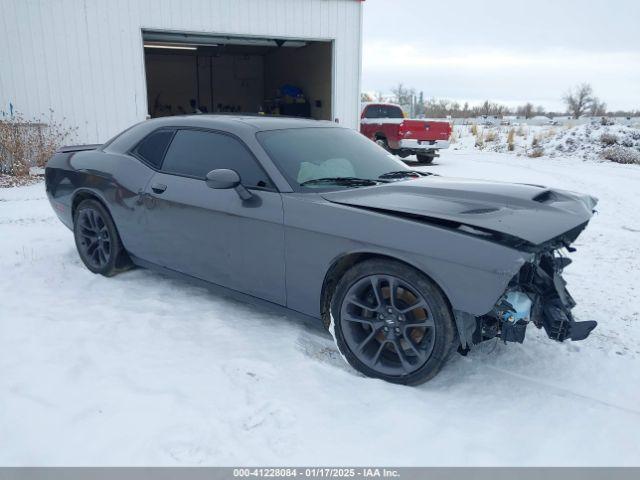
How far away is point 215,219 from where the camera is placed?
362 centimetres

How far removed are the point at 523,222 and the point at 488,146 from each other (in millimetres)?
19736

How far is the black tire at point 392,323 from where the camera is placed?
9.00ft

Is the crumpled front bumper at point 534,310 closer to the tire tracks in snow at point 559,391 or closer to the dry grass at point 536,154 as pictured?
the tire tracks in snow at point 559,391

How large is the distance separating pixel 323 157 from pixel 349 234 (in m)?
0.92

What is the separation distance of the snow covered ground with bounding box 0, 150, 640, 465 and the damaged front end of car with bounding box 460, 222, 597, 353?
374mm

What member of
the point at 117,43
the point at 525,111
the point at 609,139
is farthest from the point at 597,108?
the point at 117,43

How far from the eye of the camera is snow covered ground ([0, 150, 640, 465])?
240cm

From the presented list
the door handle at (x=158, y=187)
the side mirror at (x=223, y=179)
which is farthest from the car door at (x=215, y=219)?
the side mirror at (x=223, y=179)

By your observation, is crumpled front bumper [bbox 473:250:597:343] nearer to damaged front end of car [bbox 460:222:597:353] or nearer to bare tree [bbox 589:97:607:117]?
damaged front end of car [bbox 460:222:597:353]

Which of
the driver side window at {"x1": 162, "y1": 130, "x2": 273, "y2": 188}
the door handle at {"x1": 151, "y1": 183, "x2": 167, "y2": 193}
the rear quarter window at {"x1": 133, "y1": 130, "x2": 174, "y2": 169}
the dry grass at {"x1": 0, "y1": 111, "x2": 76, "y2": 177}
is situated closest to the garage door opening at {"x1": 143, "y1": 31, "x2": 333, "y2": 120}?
the dry grass at {"x1": 0, "y1": 111, "x2": 76, "y2": 177}

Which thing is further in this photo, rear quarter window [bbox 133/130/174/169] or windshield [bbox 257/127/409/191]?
rear quarter window [bbox 133/130/174/169]

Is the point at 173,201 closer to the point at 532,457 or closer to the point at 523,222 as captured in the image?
the point at 523,222

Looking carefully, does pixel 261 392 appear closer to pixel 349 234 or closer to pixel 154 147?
pixel 349 234


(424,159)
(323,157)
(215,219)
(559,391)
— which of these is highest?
(323,157)
